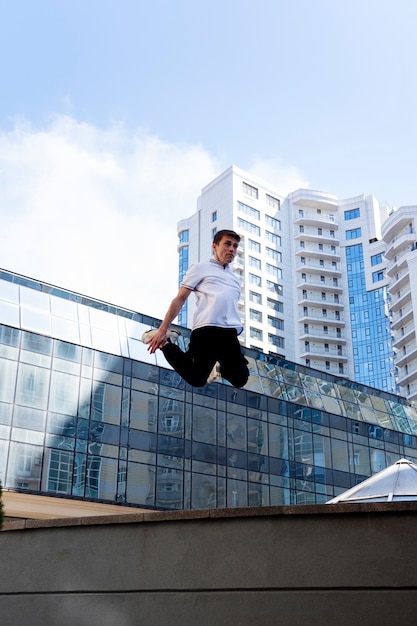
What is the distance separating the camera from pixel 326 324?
123 m

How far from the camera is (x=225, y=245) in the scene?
8.08 metres

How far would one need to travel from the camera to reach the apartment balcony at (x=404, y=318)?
10789 centimetres

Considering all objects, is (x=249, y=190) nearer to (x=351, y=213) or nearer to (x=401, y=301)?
(x=351, y=213)

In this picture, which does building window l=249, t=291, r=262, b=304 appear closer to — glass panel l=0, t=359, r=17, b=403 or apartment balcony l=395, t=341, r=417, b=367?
apartment balcony l=395, t=341, r=417, b=367

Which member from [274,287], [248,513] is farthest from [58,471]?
[274,287]

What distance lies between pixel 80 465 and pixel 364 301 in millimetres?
93203

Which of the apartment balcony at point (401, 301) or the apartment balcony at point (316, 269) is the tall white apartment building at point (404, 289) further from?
the apartment balcony at point (316, 269)

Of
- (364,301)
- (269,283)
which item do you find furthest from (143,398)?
(364,301)

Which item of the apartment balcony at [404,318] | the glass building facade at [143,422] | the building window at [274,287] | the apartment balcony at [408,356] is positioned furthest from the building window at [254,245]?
the glass building facade at [143,422]

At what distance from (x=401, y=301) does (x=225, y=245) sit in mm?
106690

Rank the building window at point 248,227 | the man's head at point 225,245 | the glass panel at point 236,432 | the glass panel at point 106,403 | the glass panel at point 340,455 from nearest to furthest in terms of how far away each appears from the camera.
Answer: the man's head at point 225,245
the glass panel at point 106,403
the glass panel at point 236,432
the glass panel at point 340,455
the building window at point 248,227

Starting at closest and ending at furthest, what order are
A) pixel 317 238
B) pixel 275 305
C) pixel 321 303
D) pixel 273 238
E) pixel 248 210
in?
pixel 275 305 < pixel 248 210 < pixel 321 303 < pixel 273 238 < pixel 317 238

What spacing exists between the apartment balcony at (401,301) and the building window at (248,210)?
25.9 meters

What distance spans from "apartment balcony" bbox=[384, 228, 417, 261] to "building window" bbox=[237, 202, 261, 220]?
22.2 meters
